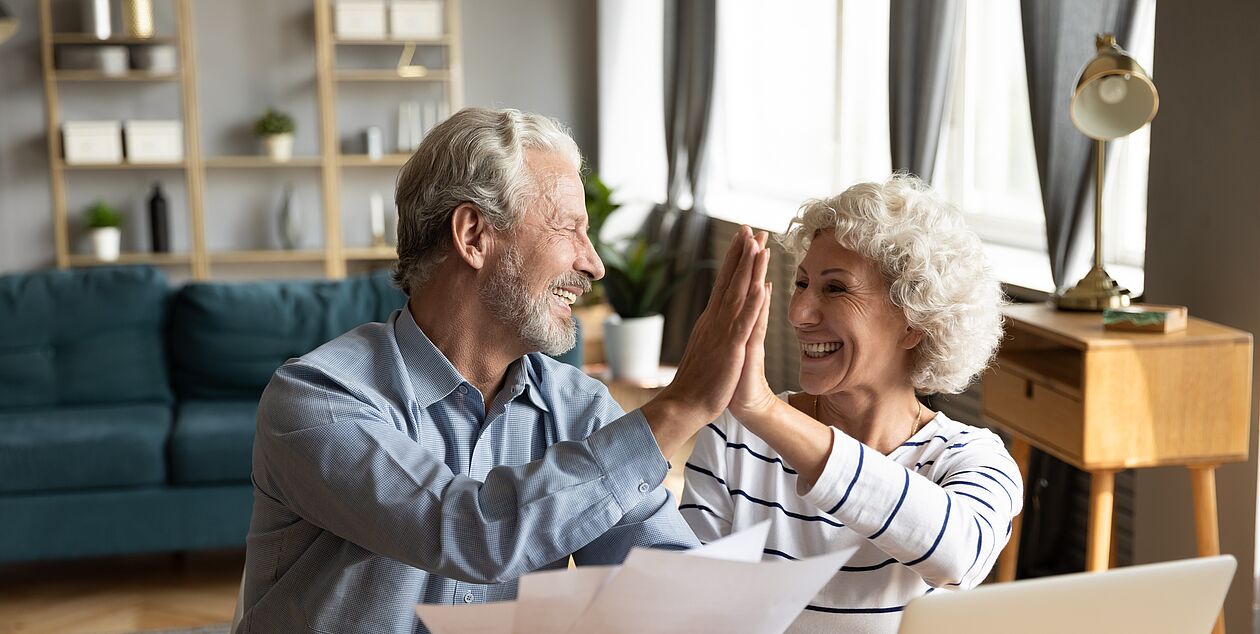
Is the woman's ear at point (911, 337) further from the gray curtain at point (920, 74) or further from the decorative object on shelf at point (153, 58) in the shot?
the decorative object on shelf at point (153, 58)

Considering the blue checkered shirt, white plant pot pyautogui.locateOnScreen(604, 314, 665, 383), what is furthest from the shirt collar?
white plant pot pyautogui.locateOnScreen(604, 314, 665, 383)

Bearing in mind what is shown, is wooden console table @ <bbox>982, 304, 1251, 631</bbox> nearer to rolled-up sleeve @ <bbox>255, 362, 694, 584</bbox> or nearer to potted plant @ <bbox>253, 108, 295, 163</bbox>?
rolled-up sleeve @ <bbox>255, 362, 694, 584</bbox>

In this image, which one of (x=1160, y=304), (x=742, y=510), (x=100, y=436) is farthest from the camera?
(x=100, y=436)

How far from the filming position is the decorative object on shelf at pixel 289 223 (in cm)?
690

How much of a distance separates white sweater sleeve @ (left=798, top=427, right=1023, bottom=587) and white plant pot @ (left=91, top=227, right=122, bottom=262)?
6171 mm

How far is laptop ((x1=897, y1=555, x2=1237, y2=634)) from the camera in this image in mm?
959

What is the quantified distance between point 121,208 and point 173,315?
3215 mm

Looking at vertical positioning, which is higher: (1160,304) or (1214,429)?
(1160,304)

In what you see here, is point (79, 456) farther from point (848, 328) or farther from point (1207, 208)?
point (1207, 208)

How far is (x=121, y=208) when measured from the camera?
693 centimetres

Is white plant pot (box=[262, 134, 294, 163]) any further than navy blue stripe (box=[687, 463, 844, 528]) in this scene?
Yes

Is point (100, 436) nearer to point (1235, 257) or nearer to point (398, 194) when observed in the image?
point (398, 194)

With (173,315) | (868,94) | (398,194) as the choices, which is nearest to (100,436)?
(173,315)

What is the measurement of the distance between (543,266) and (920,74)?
282 cm
